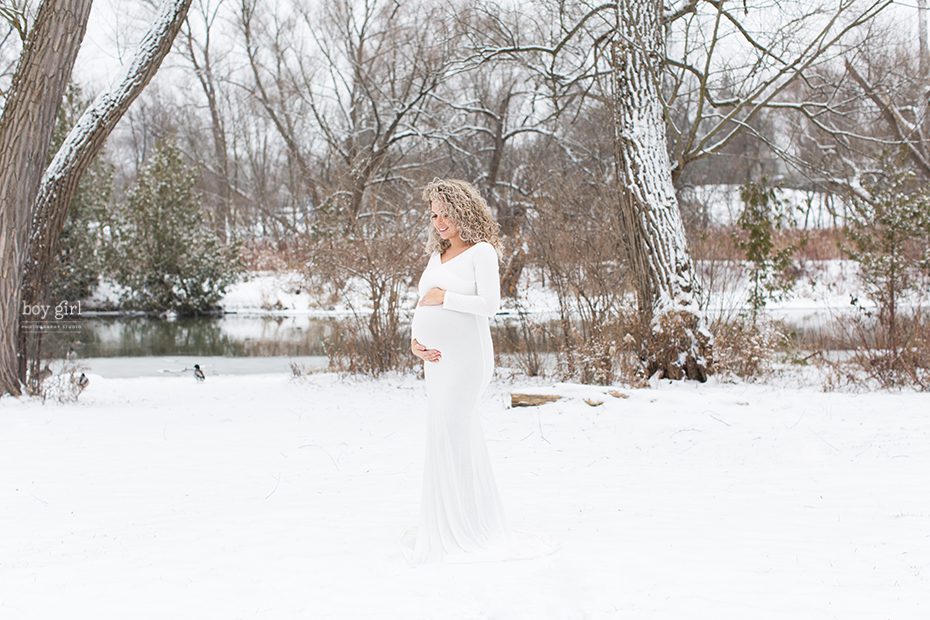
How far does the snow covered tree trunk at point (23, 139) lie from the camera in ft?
31.6

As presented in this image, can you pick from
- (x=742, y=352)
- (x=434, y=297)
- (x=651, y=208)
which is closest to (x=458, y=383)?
(x=434, y=297)

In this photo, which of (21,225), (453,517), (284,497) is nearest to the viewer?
(453,517)

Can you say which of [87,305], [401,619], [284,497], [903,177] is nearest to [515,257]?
[903,177]

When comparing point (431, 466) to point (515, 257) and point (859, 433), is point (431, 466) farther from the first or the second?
point (515, 257)

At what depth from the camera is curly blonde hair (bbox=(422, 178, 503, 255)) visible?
4.66m

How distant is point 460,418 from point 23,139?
24.2 feet

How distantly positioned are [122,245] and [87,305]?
2794 millimetres

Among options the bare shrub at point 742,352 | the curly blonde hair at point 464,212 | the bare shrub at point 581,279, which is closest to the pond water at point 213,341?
the bare shrub at point 581,279

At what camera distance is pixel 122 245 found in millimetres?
27984

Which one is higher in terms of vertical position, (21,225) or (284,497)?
(21,225)

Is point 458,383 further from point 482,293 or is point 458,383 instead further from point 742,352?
point 742,352

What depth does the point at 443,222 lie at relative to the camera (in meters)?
4.69

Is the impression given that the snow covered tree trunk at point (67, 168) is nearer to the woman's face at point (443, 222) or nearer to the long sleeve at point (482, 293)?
the woman's face at point (443, 222)

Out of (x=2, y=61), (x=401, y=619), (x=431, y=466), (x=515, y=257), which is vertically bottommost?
(x=401, y=619)
